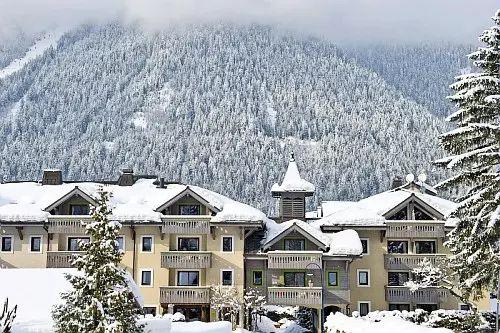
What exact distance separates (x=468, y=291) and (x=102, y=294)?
11.9 m

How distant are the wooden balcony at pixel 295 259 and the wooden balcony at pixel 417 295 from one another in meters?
5.50

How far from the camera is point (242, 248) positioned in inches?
1999

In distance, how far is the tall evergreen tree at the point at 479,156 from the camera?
23547 millimetres

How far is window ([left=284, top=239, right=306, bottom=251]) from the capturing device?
50.4 m

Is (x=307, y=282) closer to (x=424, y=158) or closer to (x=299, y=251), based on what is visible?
(x=299, y=251)

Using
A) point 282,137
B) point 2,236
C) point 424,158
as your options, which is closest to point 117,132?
point 282,137

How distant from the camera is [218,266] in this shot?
5081 cm

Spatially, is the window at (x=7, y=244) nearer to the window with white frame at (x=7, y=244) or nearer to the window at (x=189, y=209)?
the window with white frame at (x=7, y=244)

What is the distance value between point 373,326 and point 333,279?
75.9 ft

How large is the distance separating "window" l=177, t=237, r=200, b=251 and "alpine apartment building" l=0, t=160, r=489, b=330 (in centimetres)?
7

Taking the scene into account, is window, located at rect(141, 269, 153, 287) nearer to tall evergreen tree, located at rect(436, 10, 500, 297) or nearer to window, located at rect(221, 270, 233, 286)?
window, located at rect(221, 270, 233, 286)

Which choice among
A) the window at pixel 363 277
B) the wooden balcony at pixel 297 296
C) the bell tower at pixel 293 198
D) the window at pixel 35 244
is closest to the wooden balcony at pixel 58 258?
the window at pixel 35 244

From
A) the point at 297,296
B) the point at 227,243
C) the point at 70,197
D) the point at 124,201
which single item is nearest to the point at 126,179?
the point at 124,201

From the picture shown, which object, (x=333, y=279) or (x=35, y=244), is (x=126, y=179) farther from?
(x=333, y=279)
